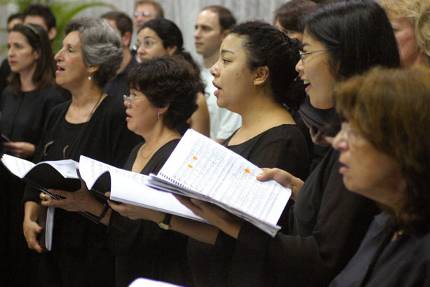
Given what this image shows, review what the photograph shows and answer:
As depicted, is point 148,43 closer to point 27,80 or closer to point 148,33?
point 148,33

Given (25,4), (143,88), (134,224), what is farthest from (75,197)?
(25,4)

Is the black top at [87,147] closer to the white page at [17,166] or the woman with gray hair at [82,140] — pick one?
the woman with gray hair at [82,140]

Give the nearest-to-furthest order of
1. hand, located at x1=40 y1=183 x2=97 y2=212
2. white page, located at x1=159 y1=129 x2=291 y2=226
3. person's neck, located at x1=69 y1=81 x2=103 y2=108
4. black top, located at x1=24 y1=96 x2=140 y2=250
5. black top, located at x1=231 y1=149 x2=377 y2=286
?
black top, located at x1=231 y1=149 x2=377 y2=286 < white page, located at x1=159 y1=129 x2=291 y2=226 < hand, located at x1=40 y1=183 x2=97 y2=212 < black top, located at x1=24 y1=96 x2=140 y2=250 < person's neck, located at x1=69 y1=81 x2=103 y2=108

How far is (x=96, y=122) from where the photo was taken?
4426mm

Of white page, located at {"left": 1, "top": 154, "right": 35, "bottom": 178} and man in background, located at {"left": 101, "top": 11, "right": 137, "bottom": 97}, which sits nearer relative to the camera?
white page, located at {"left": 1, "top": 154, "right": 35, "bottom": 178}

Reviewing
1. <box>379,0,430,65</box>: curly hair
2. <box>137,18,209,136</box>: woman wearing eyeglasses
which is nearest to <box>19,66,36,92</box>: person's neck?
<box>137,18,209,136</box>: woman wearing eyeglasses

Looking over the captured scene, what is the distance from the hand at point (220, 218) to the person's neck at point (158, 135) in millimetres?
1143

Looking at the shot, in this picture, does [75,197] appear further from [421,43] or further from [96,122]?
[421,43]

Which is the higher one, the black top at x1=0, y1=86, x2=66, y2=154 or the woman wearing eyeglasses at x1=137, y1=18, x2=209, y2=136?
the woman wearing eyeglasses at x1=137, y1=18, x2=209, y2=136

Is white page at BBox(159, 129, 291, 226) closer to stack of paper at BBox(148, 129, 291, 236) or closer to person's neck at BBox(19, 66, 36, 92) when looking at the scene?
stack of paper at BBox(148, 129, 291, 236)

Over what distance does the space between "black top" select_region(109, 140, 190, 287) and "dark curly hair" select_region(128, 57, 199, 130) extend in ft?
1.05

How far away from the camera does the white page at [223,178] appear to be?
2.62 m

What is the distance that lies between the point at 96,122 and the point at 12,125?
3.81 feet

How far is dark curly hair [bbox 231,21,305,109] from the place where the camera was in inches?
131
